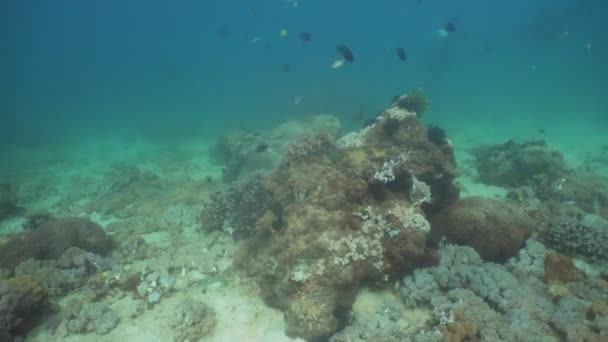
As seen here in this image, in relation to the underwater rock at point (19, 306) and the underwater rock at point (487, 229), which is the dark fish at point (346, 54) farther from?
the underwater rock at point (19, 306)

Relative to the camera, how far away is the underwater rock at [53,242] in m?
8.82

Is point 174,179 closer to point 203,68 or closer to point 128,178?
point 128,178

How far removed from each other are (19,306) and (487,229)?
9563 mm

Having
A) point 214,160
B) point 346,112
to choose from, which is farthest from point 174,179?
point 346,112

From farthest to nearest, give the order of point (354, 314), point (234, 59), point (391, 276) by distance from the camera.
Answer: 1. point (234, 59)
2. point (391, 276)
3. point (354, 314)

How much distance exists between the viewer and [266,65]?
129 metres

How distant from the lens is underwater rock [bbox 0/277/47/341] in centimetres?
628

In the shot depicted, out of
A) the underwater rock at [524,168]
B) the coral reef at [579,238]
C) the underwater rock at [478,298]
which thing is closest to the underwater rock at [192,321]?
the underwater rock at [478,298]

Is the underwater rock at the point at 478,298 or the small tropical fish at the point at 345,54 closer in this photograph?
the underwater rock at the point at 478,298

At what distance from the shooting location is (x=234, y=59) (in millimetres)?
154500

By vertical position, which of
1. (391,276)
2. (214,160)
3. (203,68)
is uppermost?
(203,68)

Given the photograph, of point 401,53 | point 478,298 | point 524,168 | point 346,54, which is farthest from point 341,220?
point 524,168

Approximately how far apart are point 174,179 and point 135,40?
199942mm

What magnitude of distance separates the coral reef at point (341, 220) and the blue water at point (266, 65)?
31.0 ft
